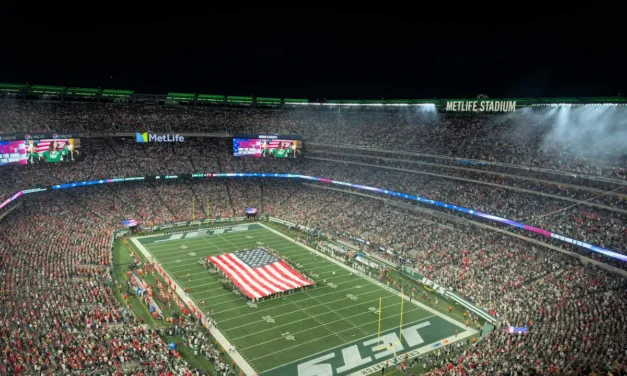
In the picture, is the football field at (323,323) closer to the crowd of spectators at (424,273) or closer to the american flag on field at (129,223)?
the crowd of spectators at (424,273)

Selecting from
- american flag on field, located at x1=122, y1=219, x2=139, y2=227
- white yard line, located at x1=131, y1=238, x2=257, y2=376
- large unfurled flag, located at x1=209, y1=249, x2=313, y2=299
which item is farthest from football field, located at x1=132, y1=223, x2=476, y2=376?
american flag on field, located at x1=122, y1=219, x2=139, y2=227

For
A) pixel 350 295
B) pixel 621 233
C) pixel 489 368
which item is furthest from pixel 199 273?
pixel 621 233

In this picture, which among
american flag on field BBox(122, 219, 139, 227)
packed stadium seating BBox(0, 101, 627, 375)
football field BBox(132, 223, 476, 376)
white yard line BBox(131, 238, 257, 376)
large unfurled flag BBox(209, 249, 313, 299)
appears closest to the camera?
packed stadium seating BBox(0, 101, 627, 375)

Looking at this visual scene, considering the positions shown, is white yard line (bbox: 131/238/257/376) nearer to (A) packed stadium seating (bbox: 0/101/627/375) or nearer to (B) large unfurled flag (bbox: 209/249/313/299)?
(A) packed stadium seating (bbox: 0/101/627/375)

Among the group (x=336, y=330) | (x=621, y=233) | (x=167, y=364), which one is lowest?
(x=336, y=330)

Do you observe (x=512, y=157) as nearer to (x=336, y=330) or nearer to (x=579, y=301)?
(x=579, y=301)

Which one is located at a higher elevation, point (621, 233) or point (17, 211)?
point (621, 233)
